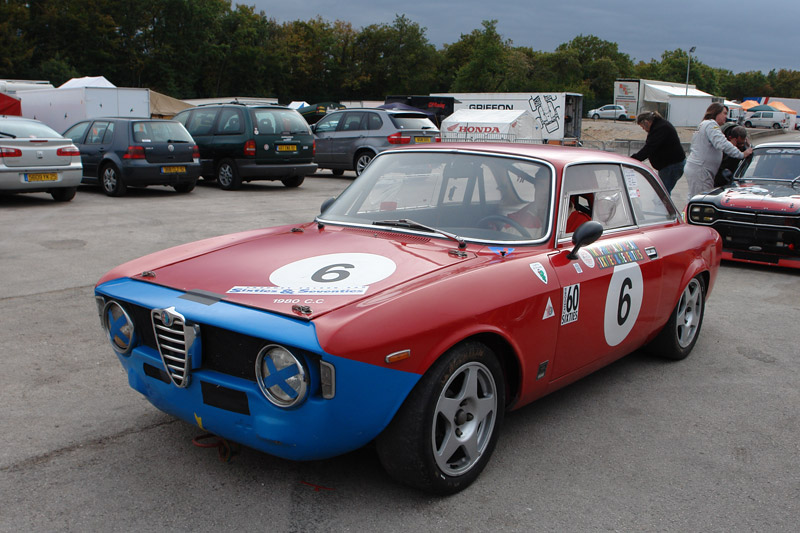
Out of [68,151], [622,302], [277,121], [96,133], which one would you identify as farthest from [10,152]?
[622,302]

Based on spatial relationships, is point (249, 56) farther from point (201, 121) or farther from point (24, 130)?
point (24, 130)

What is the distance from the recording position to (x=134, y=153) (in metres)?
13.7

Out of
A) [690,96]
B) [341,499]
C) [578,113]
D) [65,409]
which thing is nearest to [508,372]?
[341,499]

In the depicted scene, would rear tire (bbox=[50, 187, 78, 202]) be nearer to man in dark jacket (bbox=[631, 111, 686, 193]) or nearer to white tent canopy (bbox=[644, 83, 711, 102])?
man in dark jacket (bbox=[631, 111, 686, 193])

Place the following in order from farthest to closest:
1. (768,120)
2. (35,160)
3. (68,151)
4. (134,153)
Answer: (768,120) → (134,153) → (68,151) → (35,160)

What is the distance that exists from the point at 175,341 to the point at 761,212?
7385 mm

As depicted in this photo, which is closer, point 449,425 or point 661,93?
point 449,425

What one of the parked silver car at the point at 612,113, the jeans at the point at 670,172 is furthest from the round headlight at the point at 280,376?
the parked silver car at the point at 612,113

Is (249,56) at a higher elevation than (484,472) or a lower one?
higher

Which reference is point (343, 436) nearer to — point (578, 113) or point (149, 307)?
point (149, 307)

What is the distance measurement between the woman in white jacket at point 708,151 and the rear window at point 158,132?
9436mm

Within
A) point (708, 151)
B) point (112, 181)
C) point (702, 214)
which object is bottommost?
point (112, 181)

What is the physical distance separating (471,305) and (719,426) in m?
1.85

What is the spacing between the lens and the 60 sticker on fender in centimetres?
309
